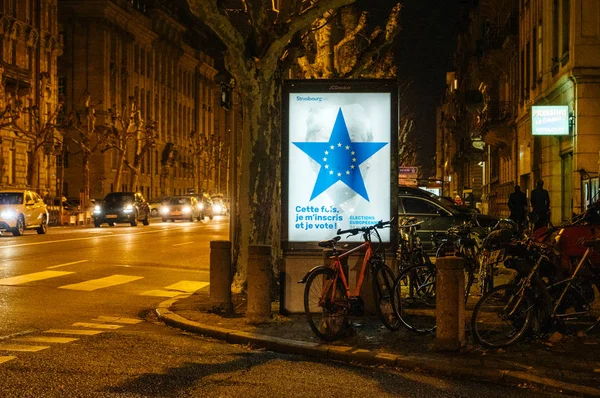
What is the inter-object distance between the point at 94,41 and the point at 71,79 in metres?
3.95

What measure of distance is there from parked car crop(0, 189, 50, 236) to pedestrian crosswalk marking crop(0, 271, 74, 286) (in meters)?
16.0

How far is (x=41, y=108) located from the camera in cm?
6525

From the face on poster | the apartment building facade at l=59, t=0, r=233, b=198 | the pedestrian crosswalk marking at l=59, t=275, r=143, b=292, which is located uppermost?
the apartment building facade at l=59, t=0, r=233, b=198

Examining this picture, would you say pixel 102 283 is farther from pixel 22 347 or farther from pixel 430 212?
pixel 430 212

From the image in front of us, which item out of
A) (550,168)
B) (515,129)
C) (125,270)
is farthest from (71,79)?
(125,270)

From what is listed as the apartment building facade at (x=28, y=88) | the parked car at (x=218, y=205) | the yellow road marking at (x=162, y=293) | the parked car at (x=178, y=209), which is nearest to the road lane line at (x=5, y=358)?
the yellow road marking at (x=162, y=293)

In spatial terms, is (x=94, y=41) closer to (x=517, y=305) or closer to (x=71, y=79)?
(x=71, y=79)

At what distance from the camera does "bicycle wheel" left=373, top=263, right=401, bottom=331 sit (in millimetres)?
10000

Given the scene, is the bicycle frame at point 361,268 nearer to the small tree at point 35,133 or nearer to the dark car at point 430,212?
the dark car at point 430,212

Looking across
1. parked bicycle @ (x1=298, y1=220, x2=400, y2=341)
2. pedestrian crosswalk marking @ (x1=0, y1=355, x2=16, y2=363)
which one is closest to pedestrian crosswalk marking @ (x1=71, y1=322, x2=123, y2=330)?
pedestrian crosswalk marking @ (x1=0, y1=355, x2=16, y2=363)

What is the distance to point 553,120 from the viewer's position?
26812mm

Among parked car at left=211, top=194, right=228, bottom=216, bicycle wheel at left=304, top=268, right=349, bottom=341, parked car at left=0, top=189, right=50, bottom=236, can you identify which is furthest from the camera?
parked car at left=211, top=194, right=228, bottom=216

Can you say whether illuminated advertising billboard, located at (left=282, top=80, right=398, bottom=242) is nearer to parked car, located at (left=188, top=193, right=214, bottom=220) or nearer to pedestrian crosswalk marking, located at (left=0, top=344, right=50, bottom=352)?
pedestrian crosswalk marking, located at (left=0, top=344, right=50, bottom=352)

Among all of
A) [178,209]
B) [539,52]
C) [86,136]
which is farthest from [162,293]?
[86,136]
